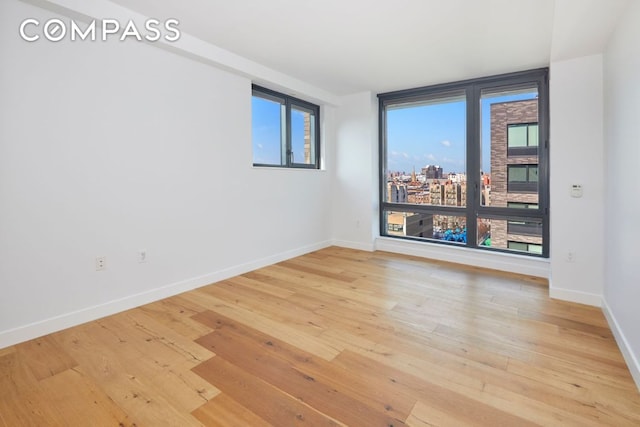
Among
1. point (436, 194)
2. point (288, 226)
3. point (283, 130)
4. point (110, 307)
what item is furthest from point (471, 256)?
point (110, 307)

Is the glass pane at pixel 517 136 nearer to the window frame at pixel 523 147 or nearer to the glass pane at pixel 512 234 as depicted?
→ the window frame at pixel 523 147

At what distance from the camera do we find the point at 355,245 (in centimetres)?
503

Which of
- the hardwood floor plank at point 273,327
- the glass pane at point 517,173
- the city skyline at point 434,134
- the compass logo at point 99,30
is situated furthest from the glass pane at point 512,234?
the compass logo at point 99,30

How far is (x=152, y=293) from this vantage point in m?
2.88

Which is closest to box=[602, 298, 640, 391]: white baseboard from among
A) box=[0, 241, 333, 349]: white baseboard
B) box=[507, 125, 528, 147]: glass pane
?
box=[507, 125, 528, 147]: glass pane

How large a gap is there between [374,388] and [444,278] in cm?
216

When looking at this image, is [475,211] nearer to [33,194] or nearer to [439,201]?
[439,201]

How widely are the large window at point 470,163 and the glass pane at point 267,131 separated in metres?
1.65

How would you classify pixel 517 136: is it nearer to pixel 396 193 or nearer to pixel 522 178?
pixel 522 178

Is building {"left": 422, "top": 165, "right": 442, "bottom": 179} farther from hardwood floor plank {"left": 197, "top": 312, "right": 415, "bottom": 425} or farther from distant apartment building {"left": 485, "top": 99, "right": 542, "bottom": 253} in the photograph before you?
hardwood floor plank {"left": 197, "top": 312, "right": 415, "bottom": 425}

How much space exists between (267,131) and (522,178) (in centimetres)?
331

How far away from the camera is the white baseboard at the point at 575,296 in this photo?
2779mm

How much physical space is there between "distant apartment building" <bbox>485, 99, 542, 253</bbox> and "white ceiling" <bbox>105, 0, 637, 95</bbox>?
1.80 feet

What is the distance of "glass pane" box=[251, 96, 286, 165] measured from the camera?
403 cm
